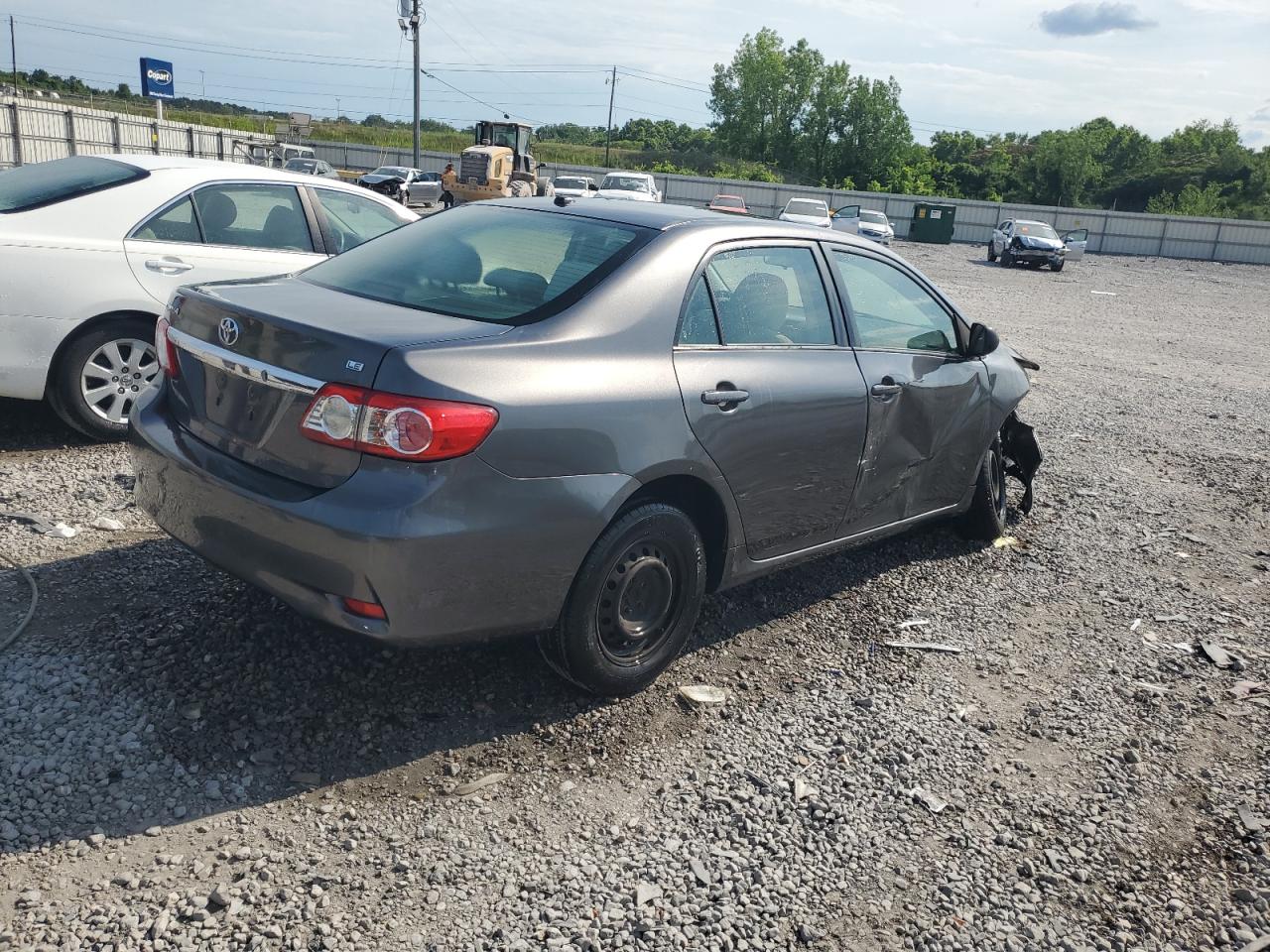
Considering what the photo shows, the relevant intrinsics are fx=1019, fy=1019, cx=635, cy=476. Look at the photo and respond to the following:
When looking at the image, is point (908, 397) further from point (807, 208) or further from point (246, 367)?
point (807, 208)

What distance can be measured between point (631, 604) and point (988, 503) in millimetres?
2812

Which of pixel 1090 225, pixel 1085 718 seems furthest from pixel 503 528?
pixel 1090 225

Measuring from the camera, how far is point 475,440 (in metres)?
2.92

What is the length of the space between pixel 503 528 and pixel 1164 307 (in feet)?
79.5

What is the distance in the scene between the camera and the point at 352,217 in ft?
22.5

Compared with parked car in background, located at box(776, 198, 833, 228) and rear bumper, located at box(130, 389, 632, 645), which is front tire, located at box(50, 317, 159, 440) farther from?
parked car in background, located at box(776, 198, 833, 228)

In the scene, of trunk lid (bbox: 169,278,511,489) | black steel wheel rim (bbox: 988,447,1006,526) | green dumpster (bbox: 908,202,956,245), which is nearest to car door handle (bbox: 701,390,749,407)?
trunk lid (bbox: 169,278,511,489)

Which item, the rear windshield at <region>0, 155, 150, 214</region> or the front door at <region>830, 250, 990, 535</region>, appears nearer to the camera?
the front door at <region>830, 250, 990, 535</region>

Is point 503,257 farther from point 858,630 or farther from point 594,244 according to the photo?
point 858,630

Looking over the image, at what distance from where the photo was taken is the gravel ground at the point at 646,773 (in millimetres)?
2656

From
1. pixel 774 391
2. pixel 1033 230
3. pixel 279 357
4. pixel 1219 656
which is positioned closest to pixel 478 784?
pixel 279 357

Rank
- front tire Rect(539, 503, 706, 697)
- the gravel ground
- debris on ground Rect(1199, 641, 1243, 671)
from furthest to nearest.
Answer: debris on ground Rect(1199, 641, 1243, 671) < front tire Rect(539, 503, 706, 697) < the gravel ground

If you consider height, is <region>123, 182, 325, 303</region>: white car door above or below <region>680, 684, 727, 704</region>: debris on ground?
above

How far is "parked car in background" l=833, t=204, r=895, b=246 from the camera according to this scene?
35.5 m
